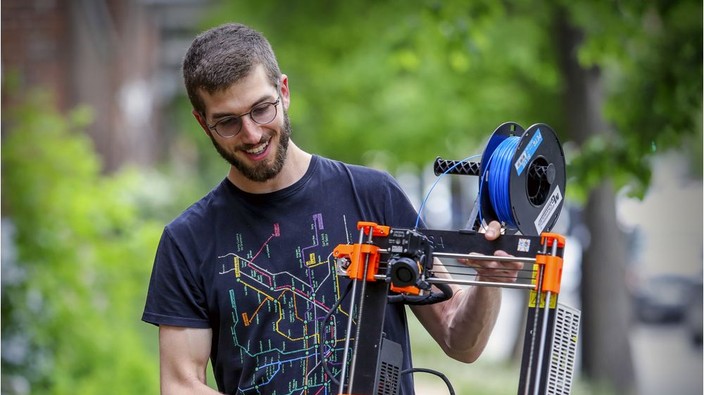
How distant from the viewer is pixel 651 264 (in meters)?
27.0

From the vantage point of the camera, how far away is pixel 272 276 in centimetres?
302

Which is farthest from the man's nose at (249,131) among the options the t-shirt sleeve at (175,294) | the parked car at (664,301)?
the parked car at (664,301)

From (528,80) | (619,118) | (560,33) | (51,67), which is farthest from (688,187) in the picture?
(619,118)

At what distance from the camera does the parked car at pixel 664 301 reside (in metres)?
24.1

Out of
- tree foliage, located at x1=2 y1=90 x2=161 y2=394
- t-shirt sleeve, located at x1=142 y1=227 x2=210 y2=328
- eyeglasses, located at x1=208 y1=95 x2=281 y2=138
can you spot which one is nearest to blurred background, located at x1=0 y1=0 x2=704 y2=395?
tree foliage, located at x1=2 y1=90 x2=161 y2=394

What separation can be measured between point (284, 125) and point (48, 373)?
16.0 feet

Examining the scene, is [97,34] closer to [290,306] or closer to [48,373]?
[48,373]

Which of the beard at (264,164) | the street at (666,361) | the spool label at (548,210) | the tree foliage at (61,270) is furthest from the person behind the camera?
the street at (666,361)

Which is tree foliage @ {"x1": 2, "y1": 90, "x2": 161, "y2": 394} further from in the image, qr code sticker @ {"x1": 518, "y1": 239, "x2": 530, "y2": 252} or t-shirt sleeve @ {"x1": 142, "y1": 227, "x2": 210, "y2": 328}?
qr code sticker @ {"x1": 518, "y1": 239, "x2": 530, "y2": 252}

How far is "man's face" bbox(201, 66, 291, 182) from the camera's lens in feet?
9.43

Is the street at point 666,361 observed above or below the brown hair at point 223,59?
below

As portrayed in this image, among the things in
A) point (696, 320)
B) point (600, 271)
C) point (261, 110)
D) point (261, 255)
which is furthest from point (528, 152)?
point (696, 320)

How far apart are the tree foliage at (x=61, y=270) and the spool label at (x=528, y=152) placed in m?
5.18

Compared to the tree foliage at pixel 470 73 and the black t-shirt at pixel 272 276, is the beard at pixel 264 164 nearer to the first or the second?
the black t-shirt at pixel 272 276
